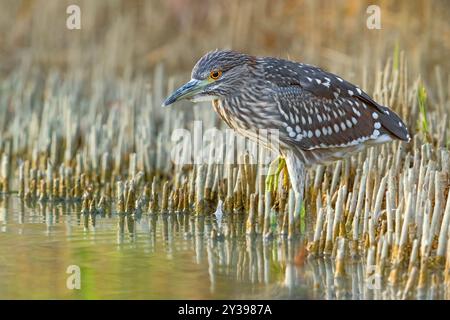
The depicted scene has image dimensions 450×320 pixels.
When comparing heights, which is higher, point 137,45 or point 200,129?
point 137,45

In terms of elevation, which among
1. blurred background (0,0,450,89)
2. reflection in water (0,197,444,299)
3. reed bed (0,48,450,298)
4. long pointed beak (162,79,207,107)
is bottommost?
reflection in water (0,197,444,299)

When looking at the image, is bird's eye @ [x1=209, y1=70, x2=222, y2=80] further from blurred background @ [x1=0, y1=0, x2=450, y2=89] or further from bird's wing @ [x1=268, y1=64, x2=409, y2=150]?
blurred background @ [x1=0, y1=0, x2=450, y2=89]

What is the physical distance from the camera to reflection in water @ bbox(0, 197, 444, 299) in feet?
21.2

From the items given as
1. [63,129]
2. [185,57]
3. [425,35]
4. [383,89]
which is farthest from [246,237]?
[185,57]

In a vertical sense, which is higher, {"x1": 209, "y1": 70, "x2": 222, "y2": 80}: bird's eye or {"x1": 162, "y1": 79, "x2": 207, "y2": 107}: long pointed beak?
{"x1": 209, "y1": 70, "x2": 222, "y2": 80}: bird's eye

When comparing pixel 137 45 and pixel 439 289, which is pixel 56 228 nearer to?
pixel 439 289

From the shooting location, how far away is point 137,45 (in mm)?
14586

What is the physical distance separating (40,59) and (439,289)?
9356 mm

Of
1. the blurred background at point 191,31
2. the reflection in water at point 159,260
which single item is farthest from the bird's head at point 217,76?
the blurred background at point 191,31

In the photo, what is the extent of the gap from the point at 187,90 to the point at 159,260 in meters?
1.65

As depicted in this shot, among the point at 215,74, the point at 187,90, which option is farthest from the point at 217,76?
the point at 187,90

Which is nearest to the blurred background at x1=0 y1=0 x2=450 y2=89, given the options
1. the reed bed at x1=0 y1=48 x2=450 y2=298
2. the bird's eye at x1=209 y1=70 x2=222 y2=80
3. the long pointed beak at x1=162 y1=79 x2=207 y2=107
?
the reed bed at x1=0 y1=48 x2=450 y2=298
